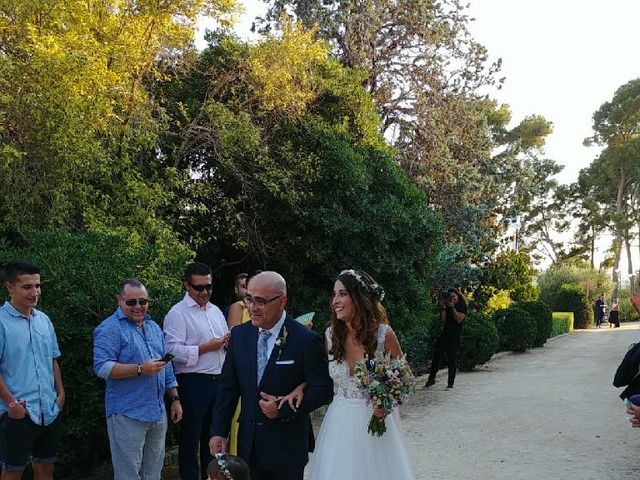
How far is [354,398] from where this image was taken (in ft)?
17.3

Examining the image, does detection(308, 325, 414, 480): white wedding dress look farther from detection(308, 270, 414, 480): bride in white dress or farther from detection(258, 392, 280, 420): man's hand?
detection(258, 392, 280, 420): man's hand

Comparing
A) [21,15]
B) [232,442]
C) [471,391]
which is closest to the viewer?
[232,442]

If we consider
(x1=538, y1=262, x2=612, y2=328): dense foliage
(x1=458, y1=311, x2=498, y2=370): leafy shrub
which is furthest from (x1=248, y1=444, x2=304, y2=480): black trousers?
(x1=538, y1=262, x2=612, y2=328): dense foliage

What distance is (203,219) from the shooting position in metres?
12.3

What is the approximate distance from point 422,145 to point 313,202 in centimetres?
785

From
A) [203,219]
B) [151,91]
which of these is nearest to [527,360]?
[203,219]

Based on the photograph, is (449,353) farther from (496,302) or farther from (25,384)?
(496,302)

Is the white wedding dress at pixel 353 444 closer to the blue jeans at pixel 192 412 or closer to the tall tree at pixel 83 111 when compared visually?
the blue jeans at pixel 192 412

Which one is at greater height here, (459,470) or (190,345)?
(190,345)

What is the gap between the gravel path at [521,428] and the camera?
790 centimetres

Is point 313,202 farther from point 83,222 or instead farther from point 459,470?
point 459,470

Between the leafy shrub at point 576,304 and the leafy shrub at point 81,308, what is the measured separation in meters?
39.8

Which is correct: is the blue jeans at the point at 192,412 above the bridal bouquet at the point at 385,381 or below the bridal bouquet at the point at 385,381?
below

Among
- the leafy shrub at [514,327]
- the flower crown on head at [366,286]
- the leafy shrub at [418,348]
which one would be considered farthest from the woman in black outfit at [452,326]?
the flower crown on head at [366,286]
